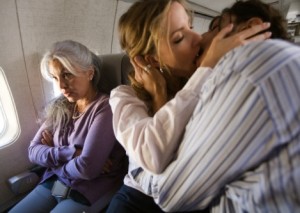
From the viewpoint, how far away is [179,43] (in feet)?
3.64

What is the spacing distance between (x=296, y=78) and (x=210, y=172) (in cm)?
34

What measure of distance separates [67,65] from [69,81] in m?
0.13

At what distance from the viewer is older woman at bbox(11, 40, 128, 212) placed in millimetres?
1573

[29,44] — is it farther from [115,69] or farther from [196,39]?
[196,39]

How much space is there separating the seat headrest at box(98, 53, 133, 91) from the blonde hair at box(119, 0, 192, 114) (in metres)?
0.49

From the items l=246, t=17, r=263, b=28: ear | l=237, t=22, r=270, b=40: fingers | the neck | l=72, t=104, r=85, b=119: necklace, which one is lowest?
l=72, t=104, r=85, b=119: necklace

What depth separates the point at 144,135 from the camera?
0.89m

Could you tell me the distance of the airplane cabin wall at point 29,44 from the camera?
1852 millimetres

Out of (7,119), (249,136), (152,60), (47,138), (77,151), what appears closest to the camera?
(249,136)

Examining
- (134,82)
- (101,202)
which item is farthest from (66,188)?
(134,82)

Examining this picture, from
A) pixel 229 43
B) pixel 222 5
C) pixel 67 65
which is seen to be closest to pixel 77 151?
pixel 67 65

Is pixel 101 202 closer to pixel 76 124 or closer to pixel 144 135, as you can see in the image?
pixel 76 124

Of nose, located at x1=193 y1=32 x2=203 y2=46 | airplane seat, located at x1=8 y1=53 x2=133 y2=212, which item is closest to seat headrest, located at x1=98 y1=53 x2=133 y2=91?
airplane seat, located at x1=8 y1=53 x2=133 y2=212

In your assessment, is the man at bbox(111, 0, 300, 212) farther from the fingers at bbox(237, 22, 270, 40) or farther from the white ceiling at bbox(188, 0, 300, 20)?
the white ceiling at bbox(188, 0, 300, 20)
